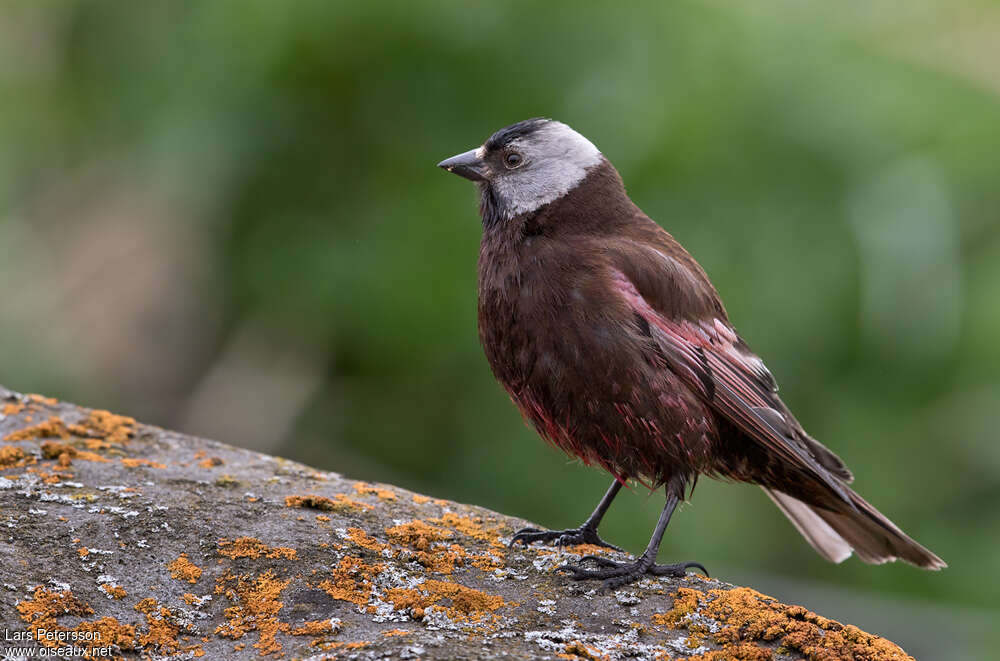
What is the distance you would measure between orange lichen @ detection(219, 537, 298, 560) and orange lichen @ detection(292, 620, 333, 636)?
1.03 ft

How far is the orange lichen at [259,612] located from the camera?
7.31 feet

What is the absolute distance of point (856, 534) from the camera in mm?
3525

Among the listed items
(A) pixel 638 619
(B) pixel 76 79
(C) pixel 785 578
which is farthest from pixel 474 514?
(B) pixel 76 79

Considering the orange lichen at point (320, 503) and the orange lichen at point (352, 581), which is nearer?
the orange lichen at point (352, 581)

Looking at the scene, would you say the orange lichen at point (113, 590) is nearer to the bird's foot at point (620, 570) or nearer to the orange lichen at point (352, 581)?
the orange lichen at point (352, 581)

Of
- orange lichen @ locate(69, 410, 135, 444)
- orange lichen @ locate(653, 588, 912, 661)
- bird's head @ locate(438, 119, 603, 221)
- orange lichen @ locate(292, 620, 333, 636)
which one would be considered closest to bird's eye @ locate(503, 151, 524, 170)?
bird's head @ locate(438, 119, 603, 221)

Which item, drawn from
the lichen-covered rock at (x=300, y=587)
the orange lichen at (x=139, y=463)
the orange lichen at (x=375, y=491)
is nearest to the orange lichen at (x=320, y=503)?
the lichen-covered rock at (x=300, y=587)

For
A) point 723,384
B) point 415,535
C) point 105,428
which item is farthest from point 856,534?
point 105,428

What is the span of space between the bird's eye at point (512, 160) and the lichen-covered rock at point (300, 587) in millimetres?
1330

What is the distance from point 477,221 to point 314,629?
8.04ft

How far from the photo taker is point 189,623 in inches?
89.2

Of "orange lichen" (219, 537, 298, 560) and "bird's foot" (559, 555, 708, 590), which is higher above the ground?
"bird's foot" (559, 555, 708, 590)

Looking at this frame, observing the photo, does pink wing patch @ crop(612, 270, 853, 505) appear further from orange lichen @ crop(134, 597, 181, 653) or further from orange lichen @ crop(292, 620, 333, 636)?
orange lichen @ crop(134, 597, 181, 653)

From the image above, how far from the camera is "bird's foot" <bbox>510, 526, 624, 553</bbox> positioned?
3039 mm
